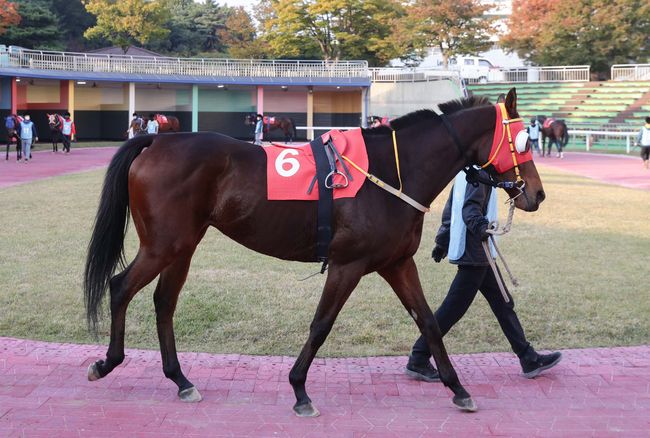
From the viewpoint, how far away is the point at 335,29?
54000 mm

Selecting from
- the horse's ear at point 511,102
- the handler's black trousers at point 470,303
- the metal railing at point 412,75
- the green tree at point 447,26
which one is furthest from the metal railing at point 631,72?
the horse's ear at point 511,102

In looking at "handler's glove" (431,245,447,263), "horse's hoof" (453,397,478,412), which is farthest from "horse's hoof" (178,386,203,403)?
"handler's glove" (431,245,447,263)

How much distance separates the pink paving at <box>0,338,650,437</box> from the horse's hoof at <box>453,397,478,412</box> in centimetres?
6

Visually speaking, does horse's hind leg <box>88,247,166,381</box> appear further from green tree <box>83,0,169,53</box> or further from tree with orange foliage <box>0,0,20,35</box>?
green tree <box>83,0,169,53</box>

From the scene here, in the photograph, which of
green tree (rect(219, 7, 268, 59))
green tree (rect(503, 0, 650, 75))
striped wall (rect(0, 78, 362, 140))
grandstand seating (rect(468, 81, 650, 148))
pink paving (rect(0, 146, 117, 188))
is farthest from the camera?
green tree (rect(219, 7, 268, 59))

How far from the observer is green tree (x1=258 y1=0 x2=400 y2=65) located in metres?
53.8

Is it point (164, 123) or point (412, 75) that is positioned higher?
point (412, 75)

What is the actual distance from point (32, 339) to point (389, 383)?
2.93 m

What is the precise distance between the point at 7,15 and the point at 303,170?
4425 centimetres

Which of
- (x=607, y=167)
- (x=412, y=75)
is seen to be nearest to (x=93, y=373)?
(x=607, y=167)

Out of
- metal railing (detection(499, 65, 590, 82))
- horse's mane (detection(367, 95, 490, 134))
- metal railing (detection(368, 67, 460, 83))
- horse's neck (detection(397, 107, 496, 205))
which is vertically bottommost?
horse's neck (detection(397, 107, 496, 205))

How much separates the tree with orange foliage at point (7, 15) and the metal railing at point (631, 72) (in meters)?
35.1

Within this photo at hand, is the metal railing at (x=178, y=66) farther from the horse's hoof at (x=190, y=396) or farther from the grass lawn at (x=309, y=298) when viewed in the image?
the horse's hoof at (x=190, y=396)

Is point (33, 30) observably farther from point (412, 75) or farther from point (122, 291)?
point (122, 291)
